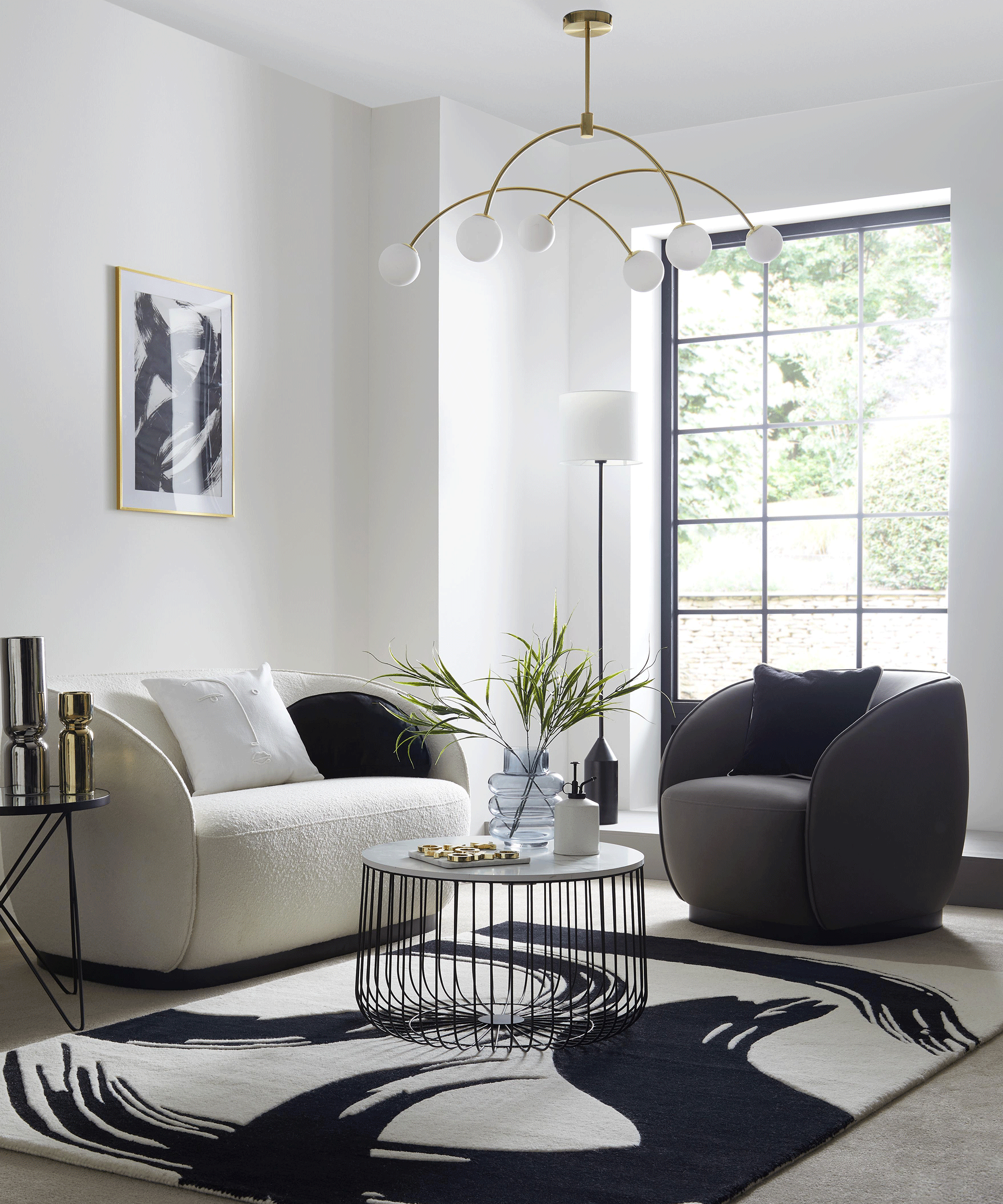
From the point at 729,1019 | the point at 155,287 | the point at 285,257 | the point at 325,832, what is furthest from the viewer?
the point at 285,257

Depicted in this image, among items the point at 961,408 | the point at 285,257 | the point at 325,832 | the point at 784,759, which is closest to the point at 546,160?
the point at 285,257

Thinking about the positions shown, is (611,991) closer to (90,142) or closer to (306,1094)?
(306,1094)

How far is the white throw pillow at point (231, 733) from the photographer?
156 inches

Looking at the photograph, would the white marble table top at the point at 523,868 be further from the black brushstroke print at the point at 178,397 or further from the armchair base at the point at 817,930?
the black brushstroke print at the point at 178,397

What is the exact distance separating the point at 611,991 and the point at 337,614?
2.46 meters

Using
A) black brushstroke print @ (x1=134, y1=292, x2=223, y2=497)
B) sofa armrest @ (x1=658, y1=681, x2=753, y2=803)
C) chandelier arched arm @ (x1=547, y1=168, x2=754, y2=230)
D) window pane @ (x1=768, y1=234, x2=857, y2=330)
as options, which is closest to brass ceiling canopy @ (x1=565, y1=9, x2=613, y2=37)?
chandelier arched arm @ (x1=547, y1=168, x2=754, y2=230)

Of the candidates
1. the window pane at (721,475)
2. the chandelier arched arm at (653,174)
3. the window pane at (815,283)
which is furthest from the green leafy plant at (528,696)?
the window pane at (815,283)

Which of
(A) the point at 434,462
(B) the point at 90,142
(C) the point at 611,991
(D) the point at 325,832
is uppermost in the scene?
(B) the point at 90,142

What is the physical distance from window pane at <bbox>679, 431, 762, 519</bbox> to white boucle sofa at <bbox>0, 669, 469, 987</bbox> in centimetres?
275

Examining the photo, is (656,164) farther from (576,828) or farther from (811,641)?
(811,641)

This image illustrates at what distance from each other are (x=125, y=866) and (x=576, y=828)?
1.22m

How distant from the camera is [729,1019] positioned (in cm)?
325

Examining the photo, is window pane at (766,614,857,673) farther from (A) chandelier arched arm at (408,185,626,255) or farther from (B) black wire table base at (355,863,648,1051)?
(B) black wire table base at (355,863,648,1051)

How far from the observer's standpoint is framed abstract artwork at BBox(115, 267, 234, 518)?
4.66m
